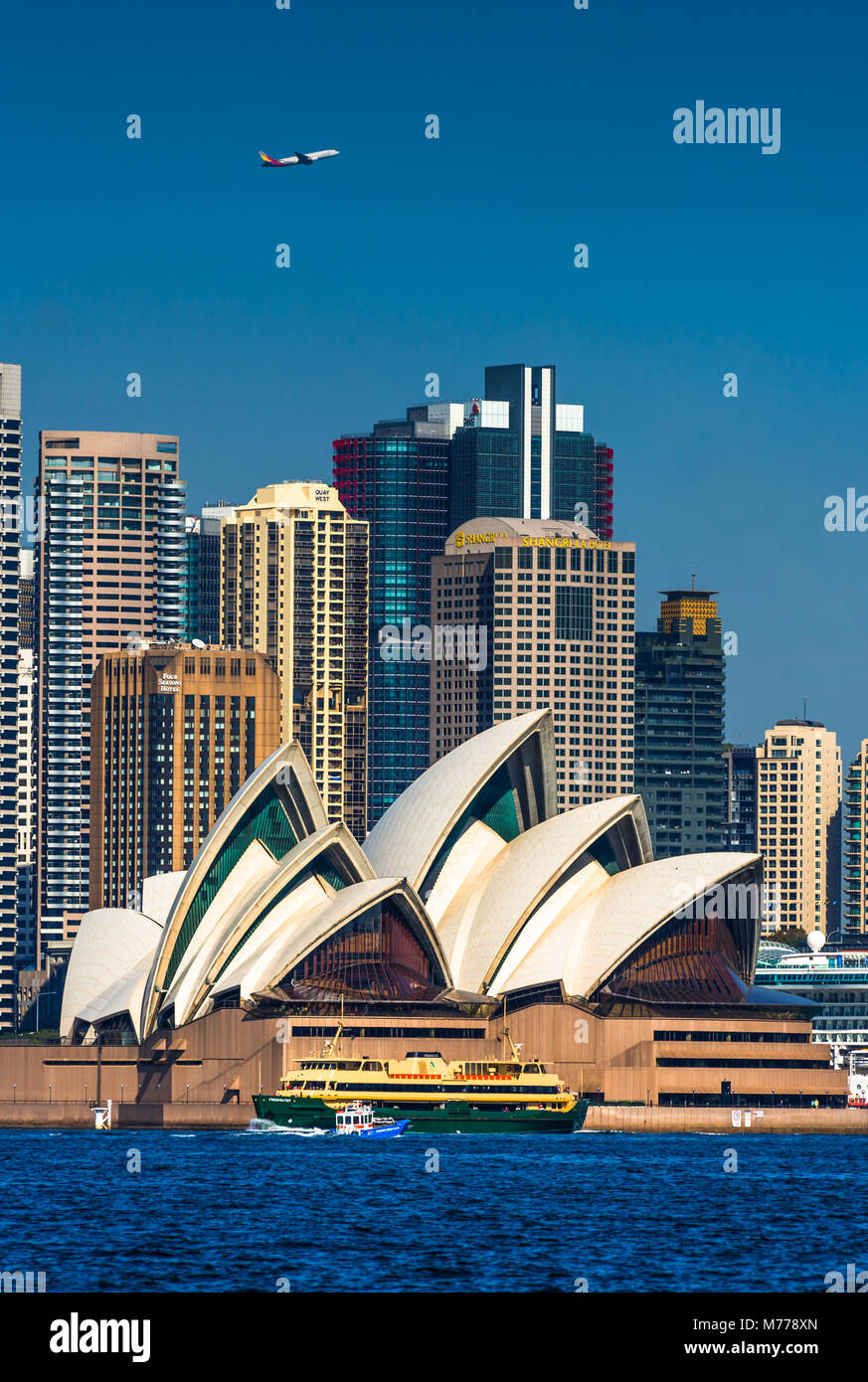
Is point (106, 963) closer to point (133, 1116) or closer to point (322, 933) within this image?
point (133, 1116)

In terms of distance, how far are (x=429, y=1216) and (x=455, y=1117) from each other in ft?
138

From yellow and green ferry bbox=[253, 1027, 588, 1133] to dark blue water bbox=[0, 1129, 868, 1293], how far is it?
5.59m

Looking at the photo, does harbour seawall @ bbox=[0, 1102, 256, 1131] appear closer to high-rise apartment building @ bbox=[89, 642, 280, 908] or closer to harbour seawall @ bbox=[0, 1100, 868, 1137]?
harbour seawall @ bbox=[0, 1100, 868, 1137]

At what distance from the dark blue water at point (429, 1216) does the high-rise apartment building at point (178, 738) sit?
96487 millimetres

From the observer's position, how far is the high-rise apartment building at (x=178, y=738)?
631ft

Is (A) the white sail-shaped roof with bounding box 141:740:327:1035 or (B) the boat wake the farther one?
(A) the white sail-shaped roof with bounding box 141:740:327:1035

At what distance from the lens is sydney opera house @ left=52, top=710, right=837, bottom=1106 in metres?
111

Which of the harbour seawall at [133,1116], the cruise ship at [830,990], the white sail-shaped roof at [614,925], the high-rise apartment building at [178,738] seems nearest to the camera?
the harbour seawall at [133,1116]

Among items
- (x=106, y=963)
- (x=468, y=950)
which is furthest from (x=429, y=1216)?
(x=106, y=963)

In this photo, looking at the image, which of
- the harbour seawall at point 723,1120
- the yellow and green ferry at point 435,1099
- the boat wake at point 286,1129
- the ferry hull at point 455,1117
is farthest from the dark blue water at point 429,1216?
the harbour seawall at point 723,1120

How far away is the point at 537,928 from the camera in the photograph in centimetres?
11650

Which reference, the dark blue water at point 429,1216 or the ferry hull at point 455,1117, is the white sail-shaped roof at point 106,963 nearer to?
the ferry hull at point 455,1117

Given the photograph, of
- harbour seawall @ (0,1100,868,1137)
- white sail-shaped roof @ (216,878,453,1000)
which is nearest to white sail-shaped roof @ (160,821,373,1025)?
white sail-shaped roof @ (216,878,453,1000)
